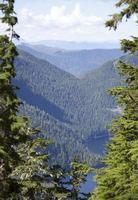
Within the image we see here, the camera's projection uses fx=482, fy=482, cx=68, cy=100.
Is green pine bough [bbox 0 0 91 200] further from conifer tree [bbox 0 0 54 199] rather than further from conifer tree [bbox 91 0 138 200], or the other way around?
conifer tree [bbox 91 0 138 200]

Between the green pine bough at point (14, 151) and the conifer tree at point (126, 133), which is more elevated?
the green pine bough at point (14, 151)

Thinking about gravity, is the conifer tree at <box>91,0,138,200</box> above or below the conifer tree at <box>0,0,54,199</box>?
below

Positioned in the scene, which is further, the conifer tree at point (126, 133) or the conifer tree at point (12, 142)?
the conifer tree at point (12, 142)

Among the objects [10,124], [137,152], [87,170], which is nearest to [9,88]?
[10,124]

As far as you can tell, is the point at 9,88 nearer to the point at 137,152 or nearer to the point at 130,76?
the point at 130,76

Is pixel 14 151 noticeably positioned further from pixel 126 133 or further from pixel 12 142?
pixel 126 133

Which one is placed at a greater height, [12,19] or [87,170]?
[12,19]

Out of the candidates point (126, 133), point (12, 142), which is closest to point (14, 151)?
point (12, 142)

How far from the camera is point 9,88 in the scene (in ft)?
63.2

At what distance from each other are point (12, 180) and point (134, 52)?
A: 9.02 meters

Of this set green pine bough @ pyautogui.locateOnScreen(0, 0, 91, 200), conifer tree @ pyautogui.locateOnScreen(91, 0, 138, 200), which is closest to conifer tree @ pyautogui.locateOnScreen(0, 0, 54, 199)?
green pine bough @ pyautogui.locateOnScreen(0, 0, 91, 200)

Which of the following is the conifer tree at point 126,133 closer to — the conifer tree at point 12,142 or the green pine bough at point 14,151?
the green pine bough at point 14,151

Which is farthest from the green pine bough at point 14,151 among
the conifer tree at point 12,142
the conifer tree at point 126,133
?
the conifer tree at point 126,133

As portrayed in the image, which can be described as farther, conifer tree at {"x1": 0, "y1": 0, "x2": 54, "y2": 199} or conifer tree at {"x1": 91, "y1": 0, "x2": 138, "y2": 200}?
conifer tree at {"x1": 0, "y1": 0, "x2": 54, "y2": 199}
